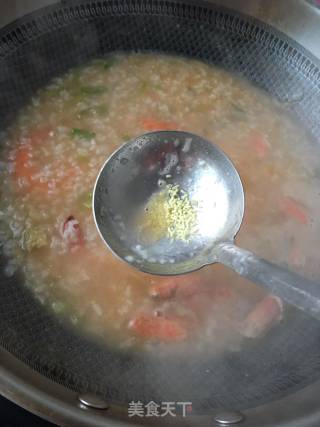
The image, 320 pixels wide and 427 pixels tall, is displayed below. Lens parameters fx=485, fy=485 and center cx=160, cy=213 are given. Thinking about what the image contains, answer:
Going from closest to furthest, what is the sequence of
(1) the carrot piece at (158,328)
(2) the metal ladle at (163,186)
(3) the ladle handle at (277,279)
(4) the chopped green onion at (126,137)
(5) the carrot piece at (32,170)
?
(3) the ladle handle at (277,279), (2) the metal ladle at (163,186), (1) the carrot piece at (158,328), (5) the carrot piece at (32,170), (4) the chopped green onion at (126,137)

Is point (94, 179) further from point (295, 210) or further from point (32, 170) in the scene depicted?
point (295, 210)

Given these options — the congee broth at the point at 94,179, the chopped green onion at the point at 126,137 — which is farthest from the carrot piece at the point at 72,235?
the chopped green onion at the point at 126,137

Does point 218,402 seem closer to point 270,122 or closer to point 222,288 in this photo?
point 222,288

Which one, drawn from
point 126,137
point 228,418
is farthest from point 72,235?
point 228,418

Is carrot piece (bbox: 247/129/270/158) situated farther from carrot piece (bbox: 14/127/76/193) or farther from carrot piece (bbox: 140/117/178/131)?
carrot piece (bbox: 14/127/76/193)

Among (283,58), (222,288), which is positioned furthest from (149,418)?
(283,58)

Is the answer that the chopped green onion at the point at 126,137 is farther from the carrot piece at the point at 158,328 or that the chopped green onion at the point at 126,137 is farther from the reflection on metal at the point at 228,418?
the reflection on metal at the point at 228,418

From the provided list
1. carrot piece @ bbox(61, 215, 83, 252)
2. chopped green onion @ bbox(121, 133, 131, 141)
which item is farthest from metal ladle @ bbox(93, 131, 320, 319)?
chopped green onion @ bbox(121, 133, 131, 141)
